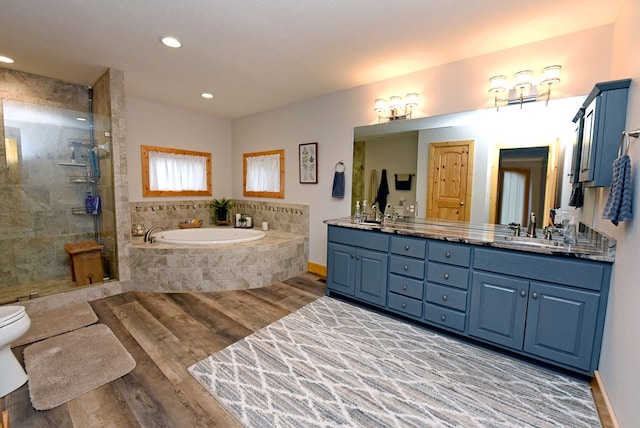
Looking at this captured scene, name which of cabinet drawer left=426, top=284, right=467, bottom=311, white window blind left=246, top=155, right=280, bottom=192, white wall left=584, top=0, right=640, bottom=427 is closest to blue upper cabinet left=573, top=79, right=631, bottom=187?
white wall left=584, top=0, right=640, bottom=427

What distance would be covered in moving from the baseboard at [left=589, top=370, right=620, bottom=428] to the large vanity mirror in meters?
1.22

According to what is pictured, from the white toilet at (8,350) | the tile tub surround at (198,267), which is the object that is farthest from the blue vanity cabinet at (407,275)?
the white toilet at (8,350)

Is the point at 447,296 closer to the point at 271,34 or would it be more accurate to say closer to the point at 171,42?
the point at 271,34

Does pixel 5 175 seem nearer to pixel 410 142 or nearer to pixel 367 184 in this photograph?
pixel 367 184

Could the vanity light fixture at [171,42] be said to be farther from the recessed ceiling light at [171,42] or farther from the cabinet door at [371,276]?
the cabinet door at [371,276]

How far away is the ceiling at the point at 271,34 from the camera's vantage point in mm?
2000

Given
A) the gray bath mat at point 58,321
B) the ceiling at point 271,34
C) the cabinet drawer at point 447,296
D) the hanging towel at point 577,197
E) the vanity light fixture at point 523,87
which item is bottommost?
the gray bath mat at point 58,321

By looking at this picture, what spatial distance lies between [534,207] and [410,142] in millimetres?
1370

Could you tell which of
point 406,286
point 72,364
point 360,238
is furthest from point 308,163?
point 72,364

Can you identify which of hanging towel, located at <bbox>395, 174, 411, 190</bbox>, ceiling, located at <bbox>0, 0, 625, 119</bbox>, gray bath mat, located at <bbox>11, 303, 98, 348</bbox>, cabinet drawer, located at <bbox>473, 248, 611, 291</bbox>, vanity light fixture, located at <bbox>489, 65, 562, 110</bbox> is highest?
ceiling, located at <bbox>0, 0, 625, 119</bbox>

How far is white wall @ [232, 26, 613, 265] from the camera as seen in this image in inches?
88.4

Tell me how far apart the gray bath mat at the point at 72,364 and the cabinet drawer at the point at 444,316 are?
242 centimetres

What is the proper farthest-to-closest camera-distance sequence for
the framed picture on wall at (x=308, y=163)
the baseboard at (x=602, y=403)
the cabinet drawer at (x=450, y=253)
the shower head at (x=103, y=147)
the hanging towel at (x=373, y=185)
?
1. the framed picture on wall at (x=308, y=163)
2. the hanging towel at (x=373, y=185)
3. the shower head at (x=103, y=147)
4. the cabinet drawer at (x=450, y=253)
5. the baseboard at (x=602, y=403)

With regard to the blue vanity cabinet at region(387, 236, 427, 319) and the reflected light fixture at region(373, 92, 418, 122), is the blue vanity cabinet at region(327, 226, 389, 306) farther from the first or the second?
the reflected light fixture at region(373, 92, 418, 122)
